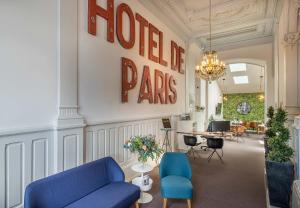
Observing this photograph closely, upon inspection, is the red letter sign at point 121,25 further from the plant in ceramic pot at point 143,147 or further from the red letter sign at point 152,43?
the plant in ceramic pot at point 143,147

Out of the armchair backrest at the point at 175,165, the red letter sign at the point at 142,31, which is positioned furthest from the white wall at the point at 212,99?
the armchair backrest at the point at 175,165

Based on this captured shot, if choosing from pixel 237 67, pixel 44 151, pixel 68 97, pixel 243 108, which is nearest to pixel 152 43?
pixel 68 97

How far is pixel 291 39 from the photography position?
13.8 ft

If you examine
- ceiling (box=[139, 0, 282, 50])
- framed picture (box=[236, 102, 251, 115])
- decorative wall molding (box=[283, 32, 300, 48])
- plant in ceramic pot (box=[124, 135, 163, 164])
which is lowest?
plant in ceramic pot (box=[124, 135, 163, 164])

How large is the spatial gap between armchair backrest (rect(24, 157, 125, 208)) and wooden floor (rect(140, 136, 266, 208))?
825mm

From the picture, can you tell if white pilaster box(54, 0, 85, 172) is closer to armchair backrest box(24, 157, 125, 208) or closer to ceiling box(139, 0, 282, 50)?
armchair backrest box(24, 157, 125, 208)

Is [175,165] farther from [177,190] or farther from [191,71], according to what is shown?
[191,71]

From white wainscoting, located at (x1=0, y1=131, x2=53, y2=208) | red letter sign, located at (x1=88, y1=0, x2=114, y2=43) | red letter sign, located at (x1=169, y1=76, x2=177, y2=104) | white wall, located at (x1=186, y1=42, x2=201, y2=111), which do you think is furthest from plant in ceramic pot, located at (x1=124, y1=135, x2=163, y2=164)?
white wall, located at (x1=186, y1=42, x2=201, y2=111)

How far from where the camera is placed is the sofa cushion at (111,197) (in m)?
2.18

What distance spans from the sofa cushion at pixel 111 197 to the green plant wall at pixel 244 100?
45.4 ft

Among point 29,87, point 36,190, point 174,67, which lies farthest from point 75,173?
point 174,67

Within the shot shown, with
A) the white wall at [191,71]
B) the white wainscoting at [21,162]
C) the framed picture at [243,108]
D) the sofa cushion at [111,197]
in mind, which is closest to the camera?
the white wainscoting at [21,162]

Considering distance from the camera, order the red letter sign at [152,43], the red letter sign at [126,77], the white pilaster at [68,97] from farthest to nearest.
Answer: the red letter sign at [152,43] < the red letter sign at [126,77] < the white pilaster at [68,97]

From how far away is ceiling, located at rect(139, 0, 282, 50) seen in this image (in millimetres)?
4922
